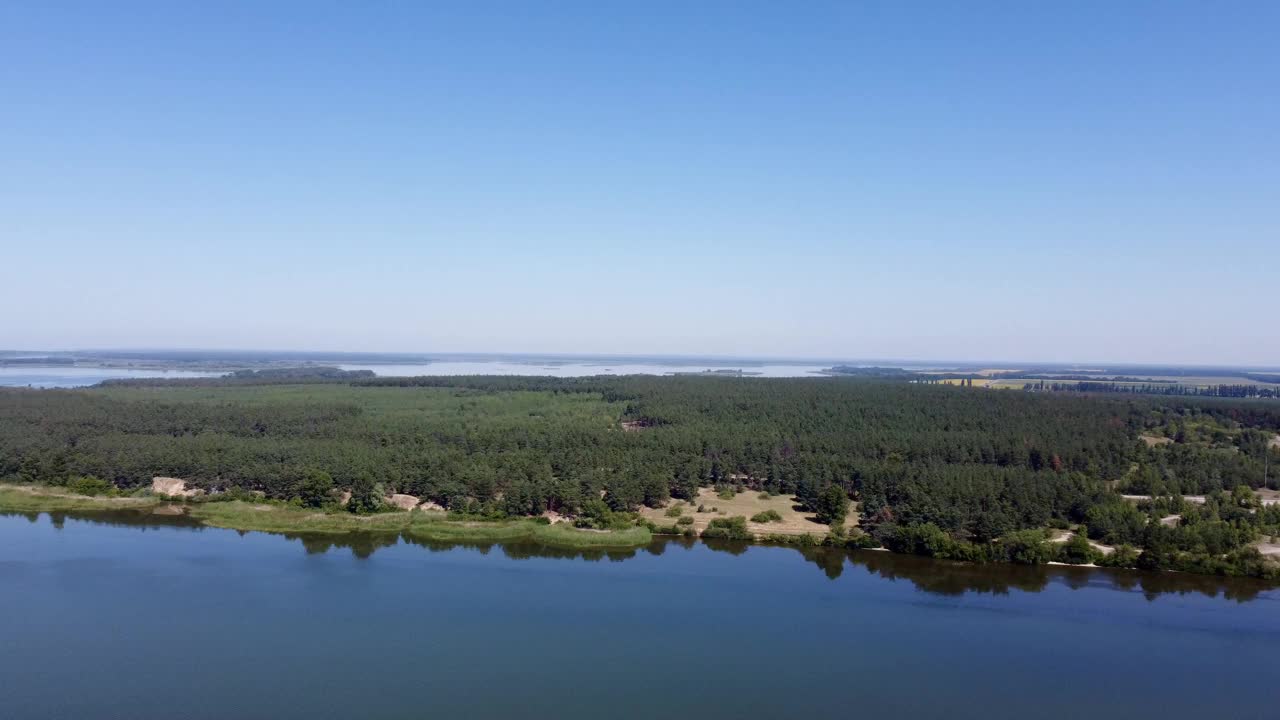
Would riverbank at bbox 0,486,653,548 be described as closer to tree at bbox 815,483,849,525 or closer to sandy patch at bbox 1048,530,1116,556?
tree at bbox 815,483,849,525

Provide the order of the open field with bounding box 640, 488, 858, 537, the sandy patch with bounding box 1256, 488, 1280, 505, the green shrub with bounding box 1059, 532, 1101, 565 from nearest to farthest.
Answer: the green shrub with bounding box 1059, 532, 1101, 565
the open field with bounding box 640, 488, 858, 537
the sandy patch with bounding box 1256, 488, 1280, 505

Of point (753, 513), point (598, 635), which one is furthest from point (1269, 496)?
point (598, 635)

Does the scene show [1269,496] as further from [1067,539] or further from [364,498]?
[364,498]

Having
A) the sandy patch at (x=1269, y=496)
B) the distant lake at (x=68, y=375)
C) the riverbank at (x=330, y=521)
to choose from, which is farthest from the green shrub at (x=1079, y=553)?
the distant lake at (x=68, y=375)

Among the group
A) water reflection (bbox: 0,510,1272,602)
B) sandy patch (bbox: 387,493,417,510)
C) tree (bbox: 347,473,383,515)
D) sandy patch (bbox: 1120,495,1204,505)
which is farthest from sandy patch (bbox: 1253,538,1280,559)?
tree (bbox: 347,473,383,515)

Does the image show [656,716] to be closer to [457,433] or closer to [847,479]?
[847,479]

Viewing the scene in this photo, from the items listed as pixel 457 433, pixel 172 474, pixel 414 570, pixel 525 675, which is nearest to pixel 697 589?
pixel 525 675

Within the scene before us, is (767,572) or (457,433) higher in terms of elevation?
(457,433)
